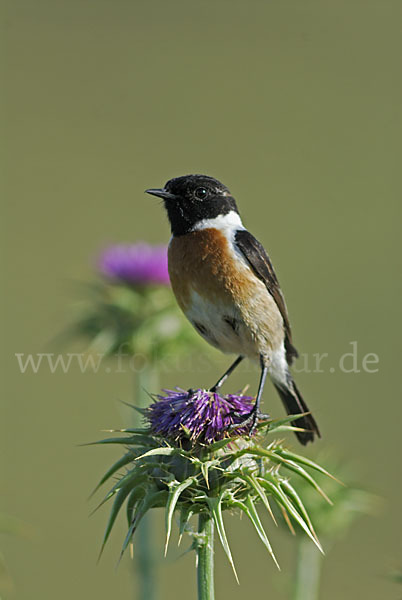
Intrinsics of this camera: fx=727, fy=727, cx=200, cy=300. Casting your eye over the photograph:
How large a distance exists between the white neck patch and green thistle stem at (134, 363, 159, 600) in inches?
52.2

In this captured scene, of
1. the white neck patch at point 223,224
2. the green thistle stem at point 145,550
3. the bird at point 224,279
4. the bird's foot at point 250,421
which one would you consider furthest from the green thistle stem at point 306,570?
the white neck patch at point 223,224

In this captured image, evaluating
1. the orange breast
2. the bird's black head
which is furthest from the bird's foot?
the bird's black head

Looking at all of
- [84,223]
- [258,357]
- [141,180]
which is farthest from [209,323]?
[141,180]

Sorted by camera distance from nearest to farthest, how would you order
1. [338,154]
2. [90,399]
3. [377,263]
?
[90,399] → [377,263] → [338,154]

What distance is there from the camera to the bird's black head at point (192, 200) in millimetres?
5625

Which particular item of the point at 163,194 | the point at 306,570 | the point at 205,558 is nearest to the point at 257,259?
the point at 163,194

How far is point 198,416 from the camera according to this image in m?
4.41

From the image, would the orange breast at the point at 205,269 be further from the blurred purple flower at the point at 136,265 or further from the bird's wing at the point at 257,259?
the blurred purple flower at the point at 136,265

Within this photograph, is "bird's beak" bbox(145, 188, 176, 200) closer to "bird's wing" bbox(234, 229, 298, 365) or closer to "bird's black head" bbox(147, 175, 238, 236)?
"bird's black head" bbox(147, 175, 238, 236)

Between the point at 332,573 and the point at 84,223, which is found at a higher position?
the point at 84,223

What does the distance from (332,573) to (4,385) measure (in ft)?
25.3

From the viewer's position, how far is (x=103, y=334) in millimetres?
8359

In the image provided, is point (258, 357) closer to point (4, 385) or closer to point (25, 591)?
point (25, 591)

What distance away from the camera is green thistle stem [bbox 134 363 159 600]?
605 centimetres
